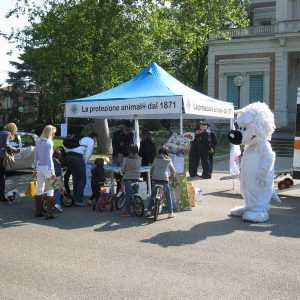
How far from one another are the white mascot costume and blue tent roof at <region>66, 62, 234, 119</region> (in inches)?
58.2

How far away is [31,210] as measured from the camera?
10.8m

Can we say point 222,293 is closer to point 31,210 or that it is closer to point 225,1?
point 31,210

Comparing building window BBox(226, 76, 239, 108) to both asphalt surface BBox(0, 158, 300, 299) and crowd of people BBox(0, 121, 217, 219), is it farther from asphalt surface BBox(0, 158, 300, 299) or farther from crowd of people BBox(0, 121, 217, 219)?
asphalt surface BBox(0, 158, 300, 299)

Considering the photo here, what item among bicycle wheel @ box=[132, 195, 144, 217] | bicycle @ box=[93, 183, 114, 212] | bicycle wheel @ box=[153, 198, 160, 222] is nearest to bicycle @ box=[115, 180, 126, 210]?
bicycle @ box=[93, 183, 114, 212]

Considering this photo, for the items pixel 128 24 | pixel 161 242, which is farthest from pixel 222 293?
pixel 128 24

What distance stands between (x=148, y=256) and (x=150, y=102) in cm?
482

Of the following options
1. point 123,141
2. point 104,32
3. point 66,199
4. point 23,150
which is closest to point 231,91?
point 104,32

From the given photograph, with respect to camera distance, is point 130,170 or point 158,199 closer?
point 158,199

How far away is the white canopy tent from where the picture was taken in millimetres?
10859

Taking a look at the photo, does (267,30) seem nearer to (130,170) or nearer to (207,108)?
(207,108)

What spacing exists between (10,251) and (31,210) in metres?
3.57

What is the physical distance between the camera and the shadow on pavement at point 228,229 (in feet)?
26.2

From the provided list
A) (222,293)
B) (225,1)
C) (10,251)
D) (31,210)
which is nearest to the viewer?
(222,293)

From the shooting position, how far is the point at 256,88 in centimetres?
3550
